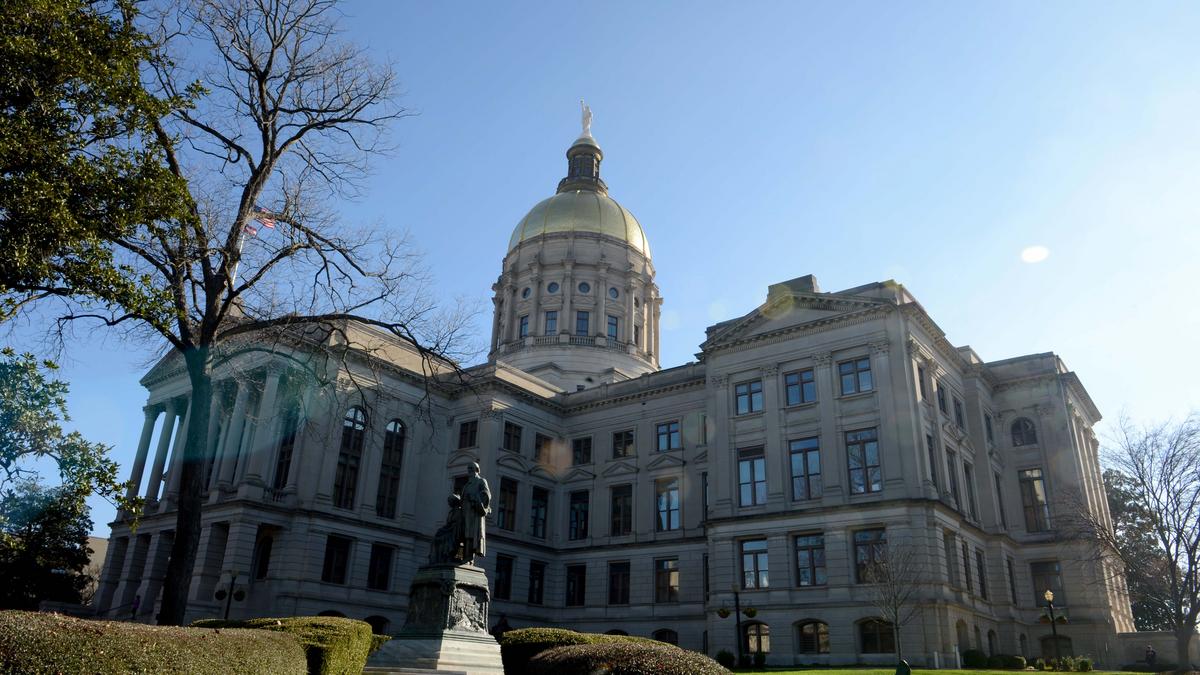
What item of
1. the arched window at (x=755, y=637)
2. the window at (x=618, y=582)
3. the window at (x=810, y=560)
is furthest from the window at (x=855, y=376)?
the window at (x=618, y=582)

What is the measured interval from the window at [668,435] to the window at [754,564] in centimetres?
941

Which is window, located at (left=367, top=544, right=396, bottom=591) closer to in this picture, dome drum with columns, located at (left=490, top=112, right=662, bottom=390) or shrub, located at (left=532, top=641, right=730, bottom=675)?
dome drum with columns, located at (left=490, top=112, right=662, bottom=390)

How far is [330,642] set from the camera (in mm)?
17875

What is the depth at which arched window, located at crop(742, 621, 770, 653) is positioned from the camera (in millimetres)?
38531

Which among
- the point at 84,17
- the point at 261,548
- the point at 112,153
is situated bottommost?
the point at 261,548

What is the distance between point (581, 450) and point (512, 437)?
497 centimetres

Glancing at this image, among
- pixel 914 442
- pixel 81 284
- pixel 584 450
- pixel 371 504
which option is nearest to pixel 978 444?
pixel 914 442

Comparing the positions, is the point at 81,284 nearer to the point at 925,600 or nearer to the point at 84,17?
the point at 84,17

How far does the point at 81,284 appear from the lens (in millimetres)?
14914

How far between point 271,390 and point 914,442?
31.5 meters

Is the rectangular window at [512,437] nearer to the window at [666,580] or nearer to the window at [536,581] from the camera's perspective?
the window at [536,581]

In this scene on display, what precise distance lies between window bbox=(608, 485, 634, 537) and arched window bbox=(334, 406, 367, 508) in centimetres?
1465

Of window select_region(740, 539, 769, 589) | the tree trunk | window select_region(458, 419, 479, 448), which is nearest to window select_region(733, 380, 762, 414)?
window select_region(740, 539, 769, 589)

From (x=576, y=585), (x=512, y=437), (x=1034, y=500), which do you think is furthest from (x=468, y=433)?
(x=1034, y=500)
